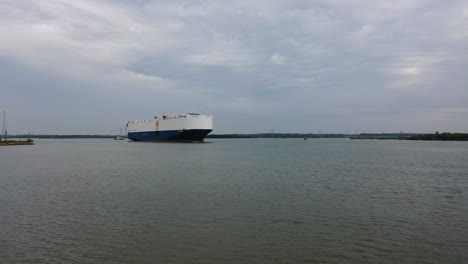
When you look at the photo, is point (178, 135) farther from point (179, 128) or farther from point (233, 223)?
point (233, 223)

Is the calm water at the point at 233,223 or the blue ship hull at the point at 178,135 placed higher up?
the blue ship hull at the point at 178,135

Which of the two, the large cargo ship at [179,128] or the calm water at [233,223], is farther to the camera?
the large cargo ship at [179,128]

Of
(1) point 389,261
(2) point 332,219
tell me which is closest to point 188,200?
(2) point 332,219

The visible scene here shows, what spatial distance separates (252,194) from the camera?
18.4 meters

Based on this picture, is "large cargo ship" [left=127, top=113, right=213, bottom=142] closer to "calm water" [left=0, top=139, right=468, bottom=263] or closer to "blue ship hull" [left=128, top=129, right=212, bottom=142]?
"blue ship hull" [left=128, top=129, right=212, bottom=142]

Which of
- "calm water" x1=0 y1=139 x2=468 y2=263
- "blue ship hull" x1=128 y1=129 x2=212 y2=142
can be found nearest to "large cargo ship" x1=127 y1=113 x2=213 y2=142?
"blue ship hull" x1=128 y1=129 x2=212 y2=142

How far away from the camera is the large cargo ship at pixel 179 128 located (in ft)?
327

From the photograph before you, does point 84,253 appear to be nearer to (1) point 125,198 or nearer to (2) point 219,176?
(1) point 125,198

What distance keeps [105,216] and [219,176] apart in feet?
43.8

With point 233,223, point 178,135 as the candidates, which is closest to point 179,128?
point 178,135

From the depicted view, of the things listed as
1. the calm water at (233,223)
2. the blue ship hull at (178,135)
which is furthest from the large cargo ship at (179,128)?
the calm water at (233,223)

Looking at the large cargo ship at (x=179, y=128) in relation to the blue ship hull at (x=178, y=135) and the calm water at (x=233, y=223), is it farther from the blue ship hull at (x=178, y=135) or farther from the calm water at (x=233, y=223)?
the calm water at (x=233, y=223)

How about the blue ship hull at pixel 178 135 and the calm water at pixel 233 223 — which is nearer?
the calm water at pixel 233 223

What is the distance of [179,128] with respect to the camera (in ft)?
335
